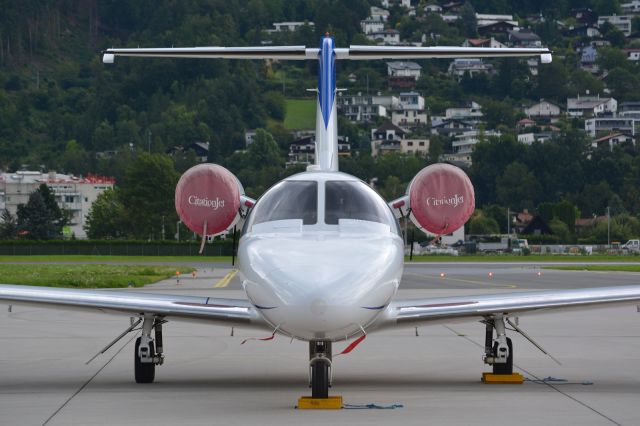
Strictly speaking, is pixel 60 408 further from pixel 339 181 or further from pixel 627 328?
pixel 627 328

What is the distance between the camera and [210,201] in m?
17.2

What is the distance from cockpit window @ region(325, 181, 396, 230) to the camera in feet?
49.8

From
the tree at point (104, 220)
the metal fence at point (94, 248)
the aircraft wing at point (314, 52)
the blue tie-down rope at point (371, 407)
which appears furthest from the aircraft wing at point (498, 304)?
the tree at point (104, 220)

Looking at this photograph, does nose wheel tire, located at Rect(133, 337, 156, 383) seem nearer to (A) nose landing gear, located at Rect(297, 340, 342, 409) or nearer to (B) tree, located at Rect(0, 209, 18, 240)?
(A) nose landing gear, located at Rect(297, 340, 342, 409)

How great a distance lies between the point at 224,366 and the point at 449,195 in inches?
165

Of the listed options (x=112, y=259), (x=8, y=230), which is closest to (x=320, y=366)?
(x=112, y=259)

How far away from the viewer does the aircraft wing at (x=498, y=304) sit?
16.0 metres

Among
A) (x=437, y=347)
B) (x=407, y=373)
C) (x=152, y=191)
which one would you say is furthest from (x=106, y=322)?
(x=152, y=191)

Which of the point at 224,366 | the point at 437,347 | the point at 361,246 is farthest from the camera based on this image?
the point at 437,347

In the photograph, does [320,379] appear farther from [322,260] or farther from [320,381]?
[322,260]

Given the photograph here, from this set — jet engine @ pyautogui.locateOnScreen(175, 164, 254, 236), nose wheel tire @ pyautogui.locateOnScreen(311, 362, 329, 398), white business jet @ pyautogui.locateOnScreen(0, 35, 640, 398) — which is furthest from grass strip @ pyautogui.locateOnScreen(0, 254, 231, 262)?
nose wheel tire @ pyautogui.locateOnScreen(311, 362, 329, 398)

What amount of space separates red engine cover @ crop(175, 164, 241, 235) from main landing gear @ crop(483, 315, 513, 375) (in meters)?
3.35

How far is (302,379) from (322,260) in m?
4.05

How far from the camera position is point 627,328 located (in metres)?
26.6
